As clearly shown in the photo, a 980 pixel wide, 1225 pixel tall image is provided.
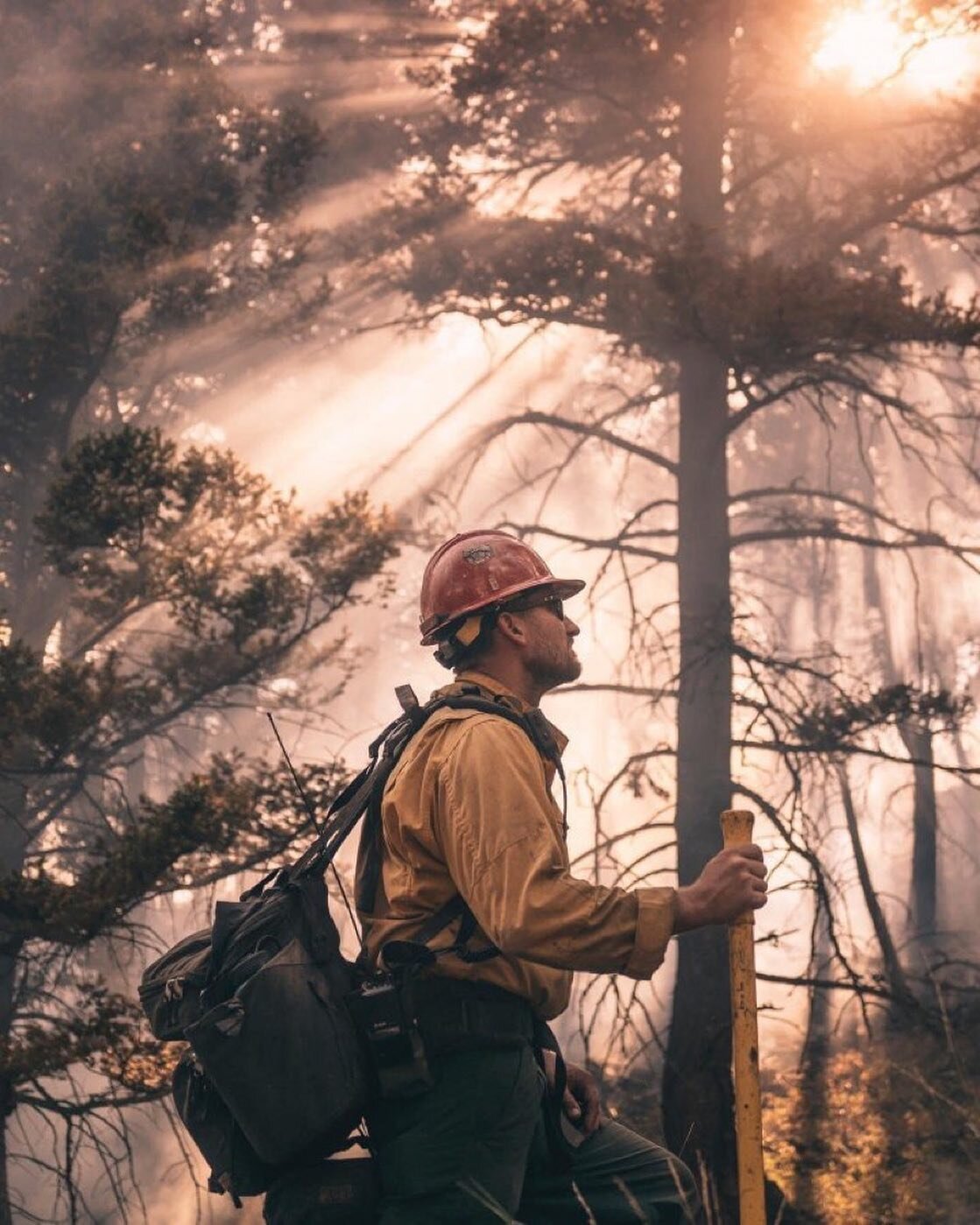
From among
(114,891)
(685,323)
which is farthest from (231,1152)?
(685,323)

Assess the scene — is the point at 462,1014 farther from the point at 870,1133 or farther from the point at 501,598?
the point at 870,1133

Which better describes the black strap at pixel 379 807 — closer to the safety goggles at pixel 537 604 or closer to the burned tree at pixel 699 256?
the safety goggles at pixel 537 604

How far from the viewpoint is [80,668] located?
29.9 feet

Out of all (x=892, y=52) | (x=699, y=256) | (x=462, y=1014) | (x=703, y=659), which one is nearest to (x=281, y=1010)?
(x=462, y=1014)

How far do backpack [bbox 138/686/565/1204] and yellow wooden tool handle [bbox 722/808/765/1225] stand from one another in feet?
1.46

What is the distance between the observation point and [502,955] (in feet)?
9.84

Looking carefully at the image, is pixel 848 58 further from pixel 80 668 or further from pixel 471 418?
pixel 80 668

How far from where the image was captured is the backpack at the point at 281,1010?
2.76m

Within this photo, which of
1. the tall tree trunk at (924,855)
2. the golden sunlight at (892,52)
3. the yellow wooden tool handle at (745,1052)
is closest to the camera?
the yellow wooden tool handle at (745,1052)

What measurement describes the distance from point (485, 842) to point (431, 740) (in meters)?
0.32

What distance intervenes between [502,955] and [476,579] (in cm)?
101

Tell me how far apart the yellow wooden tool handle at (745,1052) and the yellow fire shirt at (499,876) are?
8.6 inches

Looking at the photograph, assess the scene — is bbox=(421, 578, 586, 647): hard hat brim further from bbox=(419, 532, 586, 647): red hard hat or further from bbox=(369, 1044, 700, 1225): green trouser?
bbox=(369, 1044, 700, 1225): green trouser

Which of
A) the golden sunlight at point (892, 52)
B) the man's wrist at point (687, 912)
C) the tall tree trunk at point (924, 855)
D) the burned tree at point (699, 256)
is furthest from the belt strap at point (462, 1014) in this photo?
the tall tree trunk at point (924, 855)
